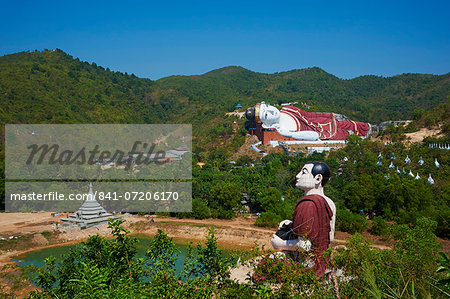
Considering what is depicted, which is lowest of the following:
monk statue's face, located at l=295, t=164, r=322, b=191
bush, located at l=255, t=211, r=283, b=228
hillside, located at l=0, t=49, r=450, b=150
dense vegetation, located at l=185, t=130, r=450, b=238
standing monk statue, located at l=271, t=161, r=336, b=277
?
bush, located at l=255, t=211, r=283, b=228

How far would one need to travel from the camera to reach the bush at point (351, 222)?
17797 mm

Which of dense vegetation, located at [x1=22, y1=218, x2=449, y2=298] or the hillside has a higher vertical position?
the hillside

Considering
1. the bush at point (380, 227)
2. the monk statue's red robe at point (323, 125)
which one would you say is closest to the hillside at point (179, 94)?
the monk statue's red robe at point (323, 125)

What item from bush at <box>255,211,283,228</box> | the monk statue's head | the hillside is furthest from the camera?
the hillside

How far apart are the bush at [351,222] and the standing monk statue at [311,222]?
12040 mm

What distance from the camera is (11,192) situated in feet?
75.3

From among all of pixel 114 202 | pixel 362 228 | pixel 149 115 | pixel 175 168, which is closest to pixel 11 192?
pixel 114 202

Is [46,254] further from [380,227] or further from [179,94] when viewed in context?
[179,94]

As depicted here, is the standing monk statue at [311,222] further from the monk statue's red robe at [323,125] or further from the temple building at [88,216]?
the monk statue's red robe at [323,125]

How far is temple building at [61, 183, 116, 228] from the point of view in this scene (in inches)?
753

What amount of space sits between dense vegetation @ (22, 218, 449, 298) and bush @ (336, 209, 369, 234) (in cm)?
1046

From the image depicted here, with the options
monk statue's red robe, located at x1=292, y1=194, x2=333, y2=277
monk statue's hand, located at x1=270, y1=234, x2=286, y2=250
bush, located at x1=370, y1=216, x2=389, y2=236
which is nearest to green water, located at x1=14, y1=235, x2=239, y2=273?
bush, located at x1=370, y1=216, x2=389, y2=236

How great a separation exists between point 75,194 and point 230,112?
111 feet

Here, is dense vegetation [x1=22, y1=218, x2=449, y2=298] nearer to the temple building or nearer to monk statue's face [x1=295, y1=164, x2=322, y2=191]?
monk statue's face [x1=295, y1=164, x2=322, y2=191]
